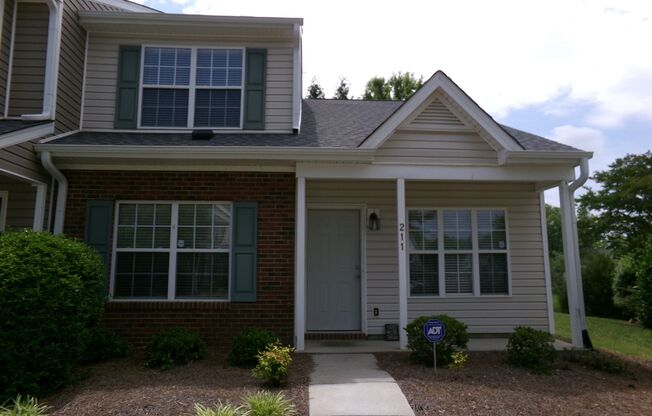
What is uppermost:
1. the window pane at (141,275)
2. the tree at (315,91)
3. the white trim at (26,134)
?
the tree at (315,91)

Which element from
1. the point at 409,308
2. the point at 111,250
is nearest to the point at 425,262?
the point at 409,308

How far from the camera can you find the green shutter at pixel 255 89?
7.84 meters

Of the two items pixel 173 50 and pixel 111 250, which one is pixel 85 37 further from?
pixel 111 250

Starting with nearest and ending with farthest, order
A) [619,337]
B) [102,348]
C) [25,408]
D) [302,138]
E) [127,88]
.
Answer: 1. [25,408]
2. [102,348]
3. [302,138]
4. [127,88]
5. [619,337]

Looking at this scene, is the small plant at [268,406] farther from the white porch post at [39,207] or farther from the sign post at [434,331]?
the white porch post at [39,207]

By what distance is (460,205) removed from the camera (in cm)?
827

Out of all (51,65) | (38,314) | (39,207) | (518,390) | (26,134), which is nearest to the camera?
(38,314)

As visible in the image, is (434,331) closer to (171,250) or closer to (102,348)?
(171,250)

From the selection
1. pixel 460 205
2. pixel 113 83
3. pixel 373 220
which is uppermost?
pixel 113 83

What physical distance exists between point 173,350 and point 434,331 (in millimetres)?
3326

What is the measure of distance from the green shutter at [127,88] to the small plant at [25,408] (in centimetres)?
472

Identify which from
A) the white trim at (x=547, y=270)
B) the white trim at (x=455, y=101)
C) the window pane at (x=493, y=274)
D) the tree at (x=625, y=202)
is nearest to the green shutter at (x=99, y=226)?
the white trim at (x=455, y=101)

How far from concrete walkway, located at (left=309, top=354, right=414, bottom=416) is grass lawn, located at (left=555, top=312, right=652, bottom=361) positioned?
4524mm

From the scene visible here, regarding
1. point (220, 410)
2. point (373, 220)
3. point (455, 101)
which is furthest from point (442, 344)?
point (455, 101)
